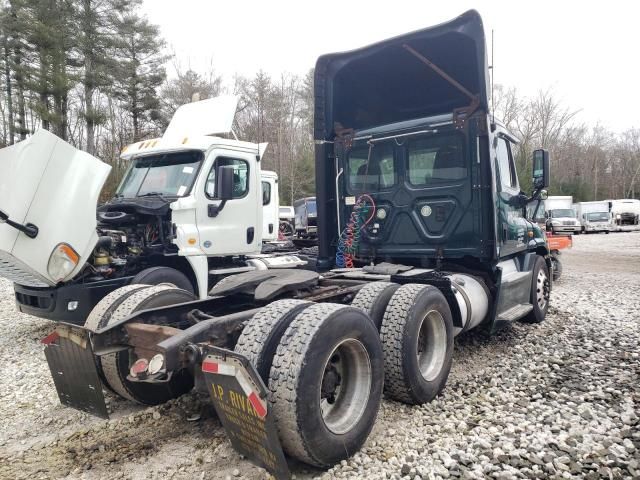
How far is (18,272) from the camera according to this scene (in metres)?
5.43

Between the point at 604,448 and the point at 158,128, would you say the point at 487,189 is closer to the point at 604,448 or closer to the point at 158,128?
the point at 604,448

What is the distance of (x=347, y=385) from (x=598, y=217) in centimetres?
3931

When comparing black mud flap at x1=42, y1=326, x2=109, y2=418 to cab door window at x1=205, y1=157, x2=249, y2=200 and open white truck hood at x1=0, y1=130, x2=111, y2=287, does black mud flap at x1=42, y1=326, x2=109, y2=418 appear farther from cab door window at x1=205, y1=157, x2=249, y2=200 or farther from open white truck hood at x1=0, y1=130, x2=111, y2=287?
cab door window at x1=205, y1=157, x2=249, y2=200

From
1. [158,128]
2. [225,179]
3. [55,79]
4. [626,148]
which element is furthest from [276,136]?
[626,148]

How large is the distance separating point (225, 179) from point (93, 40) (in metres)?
22.5

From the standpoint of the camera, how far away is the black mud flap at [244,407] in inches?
99.8

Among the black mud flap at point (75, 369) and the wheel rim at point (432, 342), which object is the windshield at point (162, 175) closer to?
the black mud flap at point (75, 369)

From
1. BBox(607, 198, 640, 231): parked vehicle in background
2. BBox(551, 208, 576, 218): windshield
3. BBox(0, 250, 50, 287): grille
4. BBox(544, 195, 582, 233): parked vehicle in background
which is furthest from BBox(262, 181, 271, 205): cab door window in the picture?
BBox(607, 198, 640, 231): parked vehicle in background

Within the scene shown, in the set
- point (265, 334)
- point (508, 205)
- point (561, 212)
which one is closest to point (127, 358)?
point (265, 334)

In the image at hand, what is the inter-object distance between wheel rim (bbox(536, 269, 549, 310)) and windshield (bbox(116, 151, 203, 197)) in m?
5.07

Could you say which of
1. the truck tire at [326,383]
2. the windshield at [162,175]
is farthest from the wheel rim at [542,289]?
the windshield at [162,175]

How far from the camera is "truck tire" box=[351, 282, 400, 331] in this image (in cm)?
396

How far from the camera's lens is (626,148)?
72812mm

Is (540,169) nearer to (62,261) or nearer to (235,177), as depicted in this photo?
(235,177)
